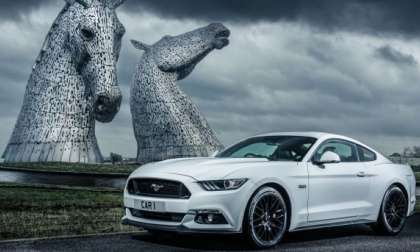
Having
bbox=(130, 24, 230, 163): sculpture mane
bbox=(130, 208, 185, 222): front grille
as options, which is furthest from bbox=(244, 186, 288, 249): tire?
bbox=(130, 24, 230, 163): sculpture mane

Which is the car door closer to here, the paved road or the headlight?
the paved road

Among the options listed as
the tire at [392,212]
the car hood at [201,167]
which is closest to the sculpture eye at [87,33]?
the tire at [392,212]

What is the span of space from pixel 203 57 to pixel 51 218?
35.1 m

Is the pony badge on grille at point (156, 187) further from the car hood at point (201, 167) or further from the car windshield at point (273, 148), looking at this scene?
the car windshield at point (273, 148)

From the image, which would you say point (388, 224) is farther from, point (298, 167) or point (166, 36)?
point (166, 36)

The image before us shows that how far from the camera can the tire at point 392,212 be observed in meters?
8.98

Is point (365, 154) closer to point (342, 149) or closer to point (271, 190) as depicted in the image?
point (342, 149)

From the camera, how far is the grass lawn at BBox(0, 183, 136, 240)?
8.77m

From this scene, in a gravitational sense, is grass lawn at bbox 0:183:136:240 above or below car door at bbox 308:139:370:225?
below

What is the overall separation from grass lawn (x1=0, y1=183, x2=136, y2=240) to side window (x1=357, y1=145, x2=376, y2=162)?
3.43m

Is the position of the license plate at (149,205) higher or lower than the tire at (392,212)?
higher

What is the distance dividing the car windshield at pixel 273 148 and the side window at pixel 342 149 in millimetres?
235

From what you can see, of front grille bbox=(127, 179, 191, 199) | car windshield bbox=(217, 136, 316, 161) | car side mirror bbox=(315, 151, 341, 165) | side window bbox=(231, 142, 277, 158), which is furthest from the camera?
side window bbox=(231, 142, 277, 158)

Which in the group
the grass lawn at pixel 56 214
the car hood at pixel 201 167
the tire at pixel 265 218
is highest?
the car hood at pixel 201 167
